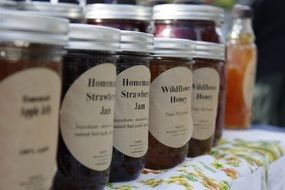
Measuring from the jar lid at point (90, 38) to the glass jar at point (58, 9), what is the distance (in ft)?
0.64

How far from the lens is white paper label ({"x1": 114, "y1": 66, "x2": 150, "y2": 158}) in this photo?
1.76ft

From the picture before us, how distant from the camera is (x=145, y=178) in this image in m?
0.59

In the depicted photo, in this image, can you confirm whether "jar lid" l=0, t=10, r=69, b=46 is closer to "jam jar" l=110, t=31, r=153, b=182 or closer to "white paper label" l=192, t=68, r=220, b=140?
"jam jar" l=110, t=31, r=153, b=182

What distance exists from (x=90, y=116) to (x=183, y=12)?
0.30 meters

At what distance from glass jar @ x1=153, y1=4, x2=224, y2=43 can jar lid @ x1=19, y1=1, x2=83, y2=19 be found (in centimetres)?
12

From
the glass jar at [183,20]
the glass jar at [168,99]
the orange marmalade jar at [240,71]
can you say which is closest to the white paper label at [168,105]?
the glass jar at [168,99]

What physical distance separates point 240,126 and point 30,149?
645 millimetres

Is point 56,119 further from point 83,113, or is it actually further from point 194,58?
point 194,58

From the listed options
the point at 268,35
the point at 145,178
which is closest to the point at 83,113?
the point at 145,178

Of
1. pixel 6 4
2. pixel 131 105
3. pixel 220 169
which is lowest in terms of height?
pixel 220 169

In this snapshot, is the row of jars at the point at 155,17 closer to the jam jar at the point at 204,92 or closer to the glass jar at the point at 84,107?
the jam jar at the point at 204,92

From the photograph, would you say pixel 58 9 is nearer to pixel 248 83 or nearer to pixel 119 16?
pixel 119 16

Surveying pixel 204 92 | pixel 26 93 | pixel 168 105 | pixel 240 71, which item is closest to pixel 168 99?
pixel 168 105

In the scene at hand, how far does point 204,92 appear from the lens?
27.6 inches
